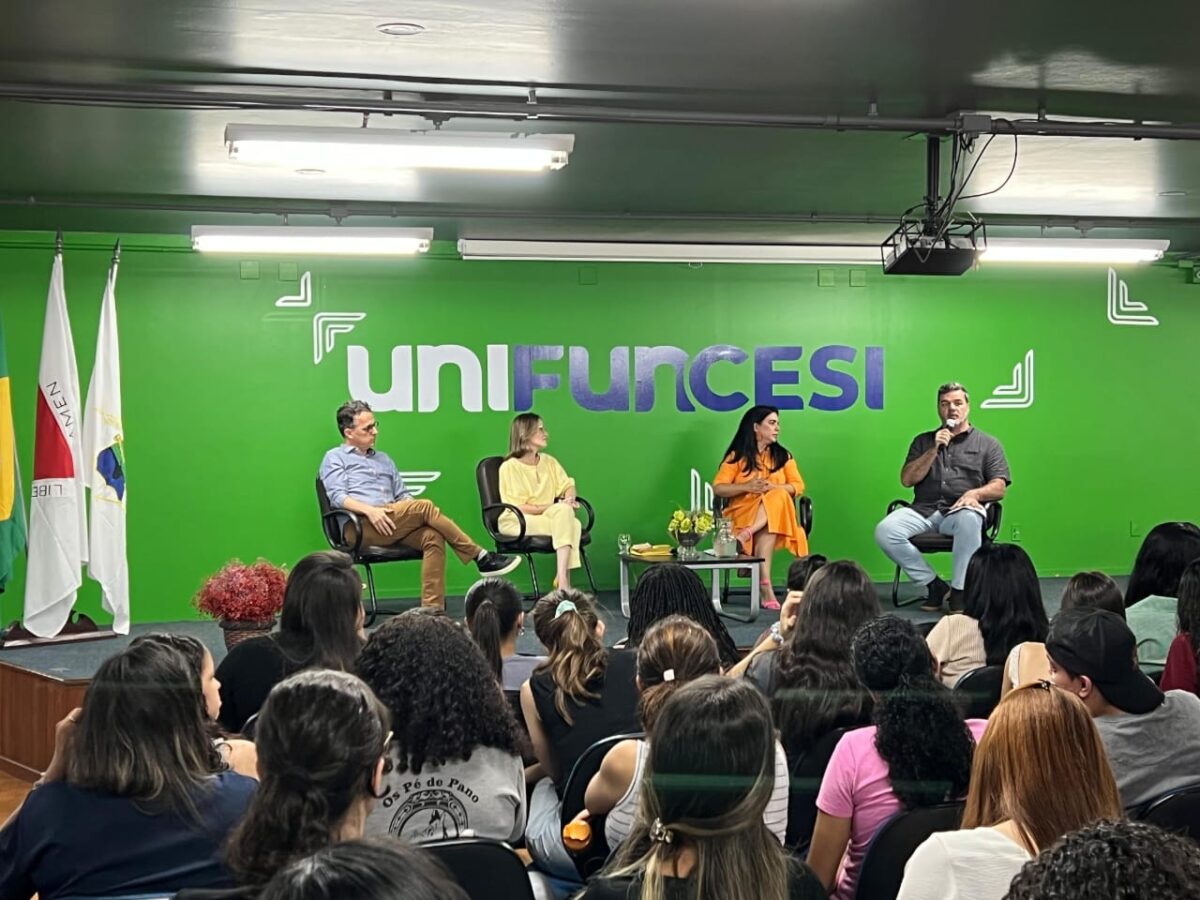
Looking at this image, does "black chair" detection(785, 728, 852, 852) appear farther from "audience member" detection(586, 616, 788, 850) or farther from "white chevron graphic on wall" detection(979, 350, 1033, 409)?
"white chevron graphic on wall" detection(979, 350, 1033, 409)

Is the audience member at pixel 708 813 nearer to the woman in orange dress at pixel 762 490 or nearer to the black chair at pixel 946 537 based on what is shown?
the woman in orange dress at pixel 762 490

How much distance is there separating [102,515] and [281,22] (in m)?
3.80

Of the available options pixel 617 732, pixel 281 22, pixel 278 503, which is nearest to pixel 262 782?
pixel 617 732

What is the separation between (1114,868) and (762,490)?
23.5ft

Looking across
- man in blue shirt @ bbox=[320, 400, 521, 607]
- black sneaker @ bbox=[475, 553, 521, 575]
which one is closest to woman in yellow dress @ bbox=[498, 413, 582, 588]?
black sneaker @ bbox=[475, 553, 521, 575]

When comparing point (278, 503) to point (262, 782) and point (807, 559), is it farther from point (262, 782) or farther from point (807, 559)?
point (262, 782)

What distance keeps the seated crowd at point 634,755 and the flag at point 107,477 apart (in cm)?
355

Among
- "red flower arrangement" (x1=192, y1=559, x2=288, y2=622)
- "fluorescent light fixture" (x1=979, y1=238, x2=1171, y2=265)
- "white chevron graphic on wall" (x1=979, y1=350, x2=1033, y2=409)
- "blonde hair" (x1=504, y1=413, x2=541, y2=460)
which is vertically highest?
"fluorescent light fixture" (x1=979, y1=238, x2=1171, y2=265)

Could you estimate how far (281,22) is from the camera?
4.27 meters

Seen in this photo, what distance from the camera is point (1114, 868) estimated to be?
3.68 ft

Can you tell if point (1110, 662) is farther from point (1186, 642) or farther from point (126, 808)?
point (126, 808)

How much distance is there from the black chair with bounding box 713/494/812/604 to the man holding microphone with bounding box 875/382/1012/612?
0.45 metres

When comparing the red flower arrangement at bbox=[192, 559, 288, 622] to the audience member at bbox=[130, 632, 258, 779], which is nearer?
the audience member at bbox=[130, 632, 258, 779]

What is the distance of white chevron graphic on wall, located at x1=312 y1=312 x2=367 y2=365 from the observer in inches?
345
